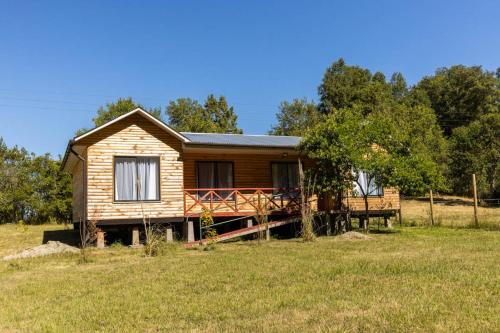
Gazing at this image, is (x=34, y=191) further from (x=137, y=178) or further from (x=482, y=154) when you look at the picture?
(x=482, y=154)

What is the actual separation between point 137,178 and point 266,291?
10.5 m

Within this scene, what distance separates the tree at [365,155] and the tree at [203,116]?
27.5 m

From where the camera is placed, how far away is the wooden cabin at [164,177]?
1675cm

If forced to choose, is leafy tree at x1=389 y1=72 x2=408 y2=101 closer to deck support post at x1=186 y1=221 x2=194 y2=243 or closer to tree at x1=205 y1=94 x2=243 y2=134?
tree at x1=205 y1=94 x2=243 y2=134

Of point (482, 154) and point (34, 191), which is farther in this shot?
point (482, 154)

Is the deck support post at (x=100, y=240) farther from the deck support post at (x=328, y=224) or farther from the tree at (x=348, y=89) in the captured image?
the tree at (x=348, y=89)

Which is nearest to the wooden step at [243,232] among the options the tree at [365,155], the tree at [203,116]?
the tree at [365,155]

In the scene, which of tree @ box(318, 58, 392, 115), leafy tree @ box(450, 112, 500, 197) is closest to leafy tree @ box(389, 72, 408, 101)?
tree @ box(318, 58, 392, 115)

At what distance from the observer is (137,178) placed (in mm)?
17312

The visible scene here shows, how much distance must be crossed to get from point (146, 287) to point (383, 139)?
39.0ft

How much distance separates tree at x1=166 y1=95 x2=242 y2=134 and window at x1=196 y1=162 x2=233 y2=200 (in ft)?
82.1

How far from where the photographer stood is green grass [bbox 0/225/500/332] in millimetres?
6031

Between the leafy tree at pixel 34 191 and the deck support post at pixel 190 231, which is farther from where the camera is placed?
the leafy tree at pixel 34 191

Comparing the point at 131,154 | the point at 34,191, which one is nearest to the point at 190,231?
the point at 131,154
